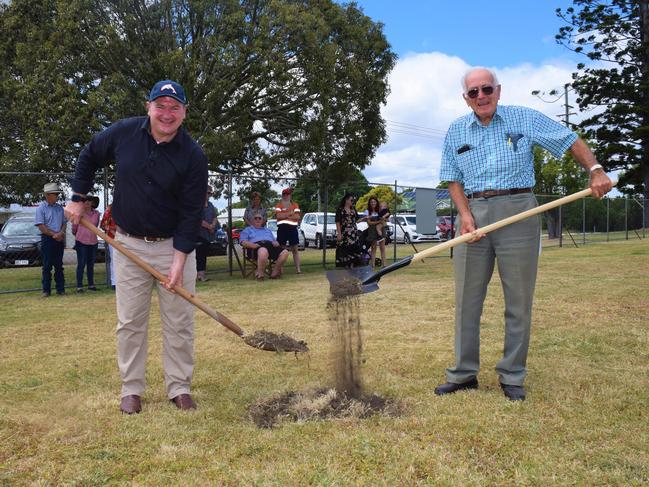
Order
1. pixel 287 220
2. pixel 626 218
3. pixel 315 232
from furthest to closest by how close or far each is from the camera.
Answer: pixel 626 218, pixel 315 232, pixel 287 220

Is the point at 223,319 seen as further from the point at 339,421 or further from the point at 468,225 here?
the point at 468,225

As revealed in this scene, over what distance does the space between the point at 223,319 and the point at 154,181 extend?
1.15m

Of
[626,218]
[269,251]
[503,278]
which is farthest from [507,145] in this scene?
[626,218]

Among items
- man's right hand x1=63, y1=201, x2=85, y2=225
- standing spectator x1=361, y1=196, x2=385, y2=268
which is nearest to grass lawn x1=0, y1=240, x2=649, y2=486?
man's right hand x1=63, y1=201, x2=85, y2=225

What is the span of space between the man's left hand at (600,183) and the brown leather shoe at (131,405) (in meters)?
3.37

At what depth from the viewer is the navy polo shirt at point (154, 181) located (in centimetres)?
376

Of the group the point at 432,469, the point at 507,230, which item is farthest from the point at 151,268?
the point at 507,230

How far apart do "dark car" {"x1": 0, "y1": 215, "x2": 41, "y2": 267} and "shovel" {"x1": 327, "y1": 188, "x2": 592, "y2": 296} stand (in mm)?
12911

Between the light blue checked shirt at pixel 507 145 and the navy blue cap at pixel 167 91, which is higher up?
the navy blue cap at pixel 167 91

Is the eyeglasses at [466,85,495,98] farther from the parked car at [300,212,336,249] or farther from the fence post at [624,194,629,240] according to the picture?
the fence post at [624,194,629,240]

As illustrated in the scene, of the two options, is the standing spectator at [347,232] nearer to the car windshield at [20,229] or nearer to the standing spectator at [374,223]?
the standing spectator at [374,223]

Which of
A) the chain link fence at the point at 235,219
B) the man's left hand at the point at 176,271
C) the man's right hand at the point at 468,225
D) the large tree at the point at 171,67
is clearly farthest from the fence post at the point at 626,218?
the man's left hand at the point at 176,271

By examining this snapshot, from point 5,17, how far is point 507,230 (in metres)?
12.2

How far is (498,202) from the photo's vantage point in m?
3.98
